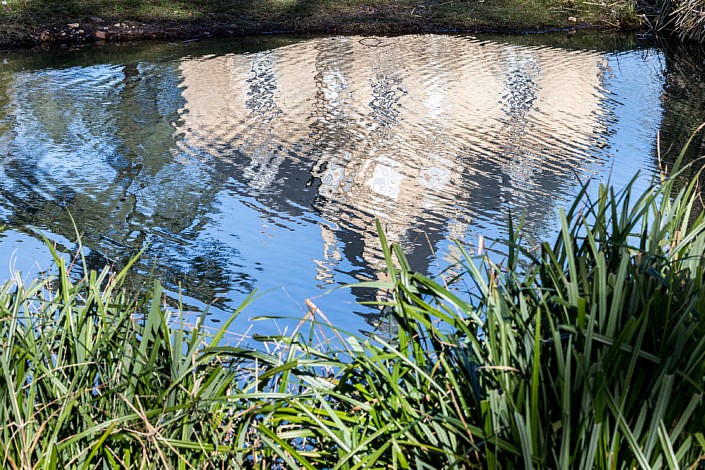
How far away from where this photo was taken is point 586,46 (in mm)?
9766

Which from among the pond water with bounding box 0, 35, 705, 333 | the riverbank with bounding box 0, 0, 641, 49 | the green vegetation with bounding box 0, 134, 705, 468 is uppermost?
the green vegetation with bounding box 0, 134, 705, 468

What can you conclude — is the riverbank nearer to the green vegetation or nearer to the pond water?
the pond water

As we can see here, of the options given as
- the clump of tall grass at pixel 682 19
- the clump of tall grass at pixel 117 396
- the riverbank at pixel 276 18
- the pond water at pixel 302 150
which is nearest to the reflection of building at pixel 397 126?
the pond water at pixel 302 150

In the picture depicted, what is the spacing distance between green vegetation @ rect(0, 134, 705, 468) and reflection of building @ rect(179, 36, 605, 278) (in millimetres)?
1996

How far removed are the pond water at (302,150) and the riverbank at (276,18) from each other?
632 mm

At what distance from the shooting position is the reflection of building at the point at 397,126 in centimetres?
484

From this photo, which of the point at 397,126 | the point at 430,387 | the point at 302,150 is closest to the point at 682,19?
the point at 397,126

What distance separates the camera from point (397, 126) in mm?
6301

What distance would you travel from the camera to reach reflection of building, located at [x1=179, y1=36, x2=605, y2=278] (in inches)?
191

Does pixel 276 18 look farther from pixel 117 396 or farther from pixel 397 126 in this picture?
pixel 117 396

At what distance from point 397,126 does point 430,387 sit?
4.57m

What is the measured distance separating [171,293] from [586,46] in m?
7.46

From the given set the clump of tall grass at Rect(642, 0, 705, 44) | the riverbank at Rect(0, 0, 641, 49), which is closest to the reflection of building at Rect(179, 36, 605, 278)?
the riverbank at Rect(0, 0, 641, 49)

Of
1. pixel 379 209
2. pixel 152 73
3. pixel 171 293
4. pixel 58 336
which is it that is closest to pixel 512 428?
pixel 58 336
